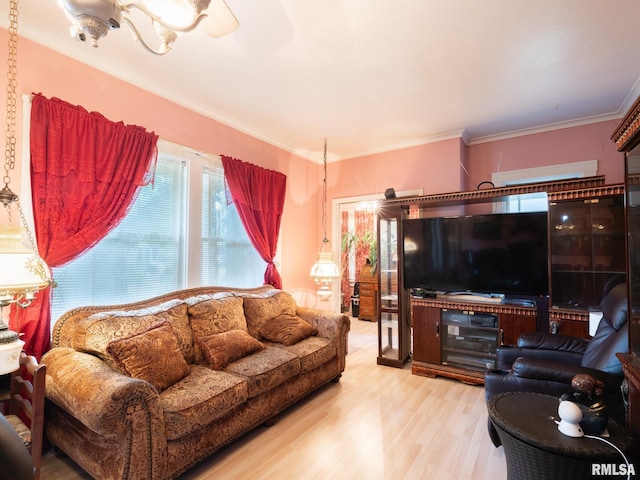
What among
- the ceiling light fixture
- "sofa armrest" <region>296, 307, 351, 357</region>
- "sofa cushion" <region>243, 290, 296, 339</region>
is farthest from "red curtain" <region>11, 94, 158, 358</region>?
"sofa armrest" <region>296, 307, 351, 357</region>

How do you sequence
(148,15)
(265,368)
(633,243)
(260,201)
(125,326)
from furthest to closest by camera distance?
(260,201) → (265,368) → (125,326) → (633,243) → (148,15)

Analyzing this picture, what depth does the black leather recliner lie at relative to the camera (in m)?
1.66

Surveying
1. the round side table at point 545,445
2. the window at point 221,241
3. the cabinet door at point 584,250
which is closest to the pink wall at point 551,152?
the cabinet door at point 584,250

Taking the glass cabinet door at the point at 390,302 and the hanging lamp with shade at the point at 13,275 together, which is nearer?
the hanging lamp with shade at the point at 13,275

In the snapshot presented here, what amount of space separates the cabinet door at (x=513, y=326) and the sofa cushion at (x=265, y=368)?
2015 mm

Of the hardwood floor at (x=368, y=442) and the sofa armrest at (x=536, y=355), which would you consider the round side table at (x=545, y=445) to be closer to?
the hardwood floor at (x=368, y=442)

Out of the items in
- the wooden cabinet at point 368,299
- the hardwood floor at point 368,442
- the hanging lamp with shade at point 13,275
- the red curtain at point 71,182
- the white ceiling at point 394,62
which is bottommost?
the hardwood floor at point 368,442

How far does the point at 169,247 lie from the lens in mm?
2912

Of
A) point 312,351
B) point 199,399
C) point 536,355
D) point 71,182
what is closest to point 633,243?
point 536,355

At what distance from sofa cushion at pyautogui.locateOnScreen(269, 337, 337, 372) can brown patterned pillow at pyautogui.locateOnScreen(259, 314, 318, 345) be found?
0.15 feet

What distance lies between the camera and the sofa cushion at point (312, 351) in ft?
8.64

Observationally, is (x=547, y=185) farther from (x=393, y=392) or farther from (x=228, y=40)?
(x=228, y=40)

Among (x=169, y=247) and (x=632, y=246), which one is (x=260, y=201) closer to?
(x=169, y=247)

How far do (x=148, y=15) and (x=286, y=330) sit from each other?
2.45m
